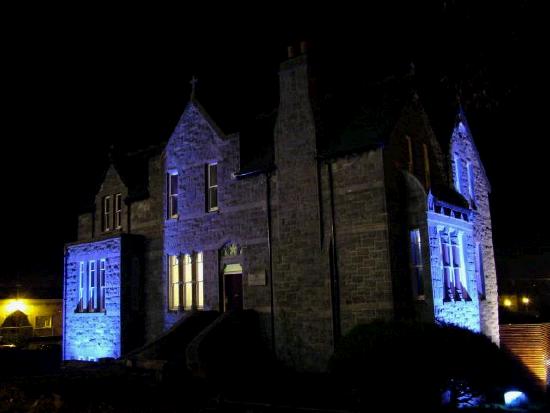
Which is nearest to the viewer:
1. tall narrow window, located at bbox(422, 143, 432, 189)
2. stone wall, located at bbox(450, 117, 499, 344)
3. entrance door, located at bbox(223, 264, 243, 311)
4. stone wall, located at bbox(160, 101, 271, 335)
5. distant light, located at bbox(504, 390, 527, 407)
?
distant light, located at bbox(504, 390, 527, 407)

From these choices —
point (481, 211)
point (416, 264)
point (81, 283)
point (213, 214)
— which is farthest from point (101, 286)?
point (481, 211)

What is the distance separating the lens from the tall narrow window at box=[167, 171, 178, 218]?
2398 cm

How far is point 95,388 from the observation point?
16.2m

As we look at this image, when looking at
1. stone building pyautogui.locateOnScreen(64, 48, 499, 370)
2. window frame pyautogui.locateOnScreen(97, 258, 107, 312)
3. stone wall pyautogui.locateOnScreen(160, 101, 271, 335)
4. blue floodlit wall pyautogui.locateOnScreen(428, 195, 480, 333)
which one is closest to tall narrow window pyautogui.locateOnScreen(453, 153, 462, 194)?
stone building pyautogui.locateOnScreen(64, 48, 499, 370)

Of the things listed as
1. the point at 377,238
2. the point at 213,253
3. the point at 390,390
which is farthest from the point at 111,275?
the point at 390,390

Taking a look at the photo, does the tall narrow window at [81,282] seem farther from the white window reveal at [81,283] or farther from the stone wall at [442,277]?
the stone wall at [442,277]

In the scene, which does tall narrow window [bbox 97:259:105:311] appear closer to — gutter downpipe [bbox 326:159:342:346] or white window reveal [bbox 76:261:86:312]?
white window reveal [bbox 76:261:86:312]

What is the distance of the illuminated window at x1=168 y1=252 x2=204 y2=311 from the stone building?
0.18 ft

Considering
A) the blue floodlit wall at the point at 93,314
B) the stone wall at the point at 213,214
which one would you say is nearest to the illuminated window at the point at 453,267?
the stone wall at the point at 213,214

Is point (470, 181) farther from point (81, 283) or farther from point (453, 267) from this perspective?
point (81, 283)

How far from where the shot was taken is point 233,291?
70.5ft

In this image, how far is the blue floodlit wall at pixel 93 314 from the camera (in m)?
24.3

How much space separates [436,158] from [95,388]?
14220 mm

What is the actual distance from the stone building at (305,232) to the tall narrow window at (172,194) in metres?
0.05
